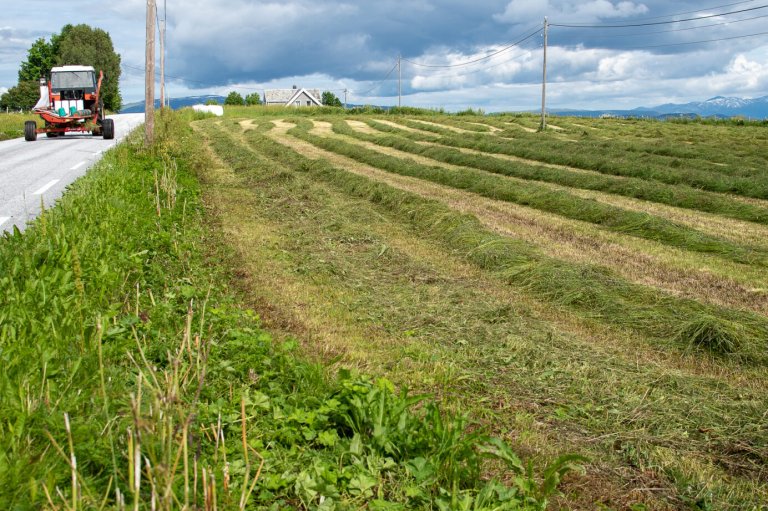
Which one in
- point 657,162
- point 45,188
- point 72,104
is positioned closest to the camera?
point 45,188

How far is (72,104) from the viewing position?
28.0 m

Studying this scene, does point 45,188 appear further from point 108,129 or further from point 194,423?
point 108,129

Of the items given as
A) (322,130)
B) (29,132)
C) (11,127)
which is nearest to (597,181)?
(322,130)

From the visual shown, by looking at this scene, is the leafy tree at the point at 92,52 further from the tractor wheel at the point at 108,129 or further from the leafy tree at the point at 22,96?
the tractor wheel at the point at 108,129

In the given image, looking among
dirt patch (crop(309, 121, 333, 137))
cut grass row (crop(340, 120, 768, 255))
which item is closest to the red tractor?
dirt patch (crop(309, 121, 333, 137))

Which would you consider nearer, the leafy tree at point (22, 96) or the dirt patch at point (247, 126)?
the dirt patch at point (247, 126)

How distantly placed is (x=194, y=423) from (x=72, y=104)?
2873cm

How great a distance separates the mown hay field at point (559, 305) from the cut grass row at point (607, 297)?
0.02m

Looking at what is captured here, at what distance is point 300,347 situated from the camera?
5402 millimetres

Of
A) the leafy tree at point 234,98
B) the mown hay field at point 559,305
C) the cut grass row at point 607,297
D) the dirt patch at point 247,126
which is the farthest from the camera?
the leafy tree at point 234,98

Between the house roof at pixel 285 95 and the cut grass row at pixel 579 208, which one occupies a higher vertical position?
the house roof at pixel 285 95

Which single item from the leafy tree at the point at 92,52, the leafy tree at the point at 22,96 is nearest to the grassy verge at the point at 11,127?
the leafy tree at the point at 92,52

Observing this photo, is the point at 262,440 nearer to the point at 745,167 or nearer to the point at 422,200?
the point at 422,200

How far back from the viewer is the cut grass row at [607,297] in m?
5.75
